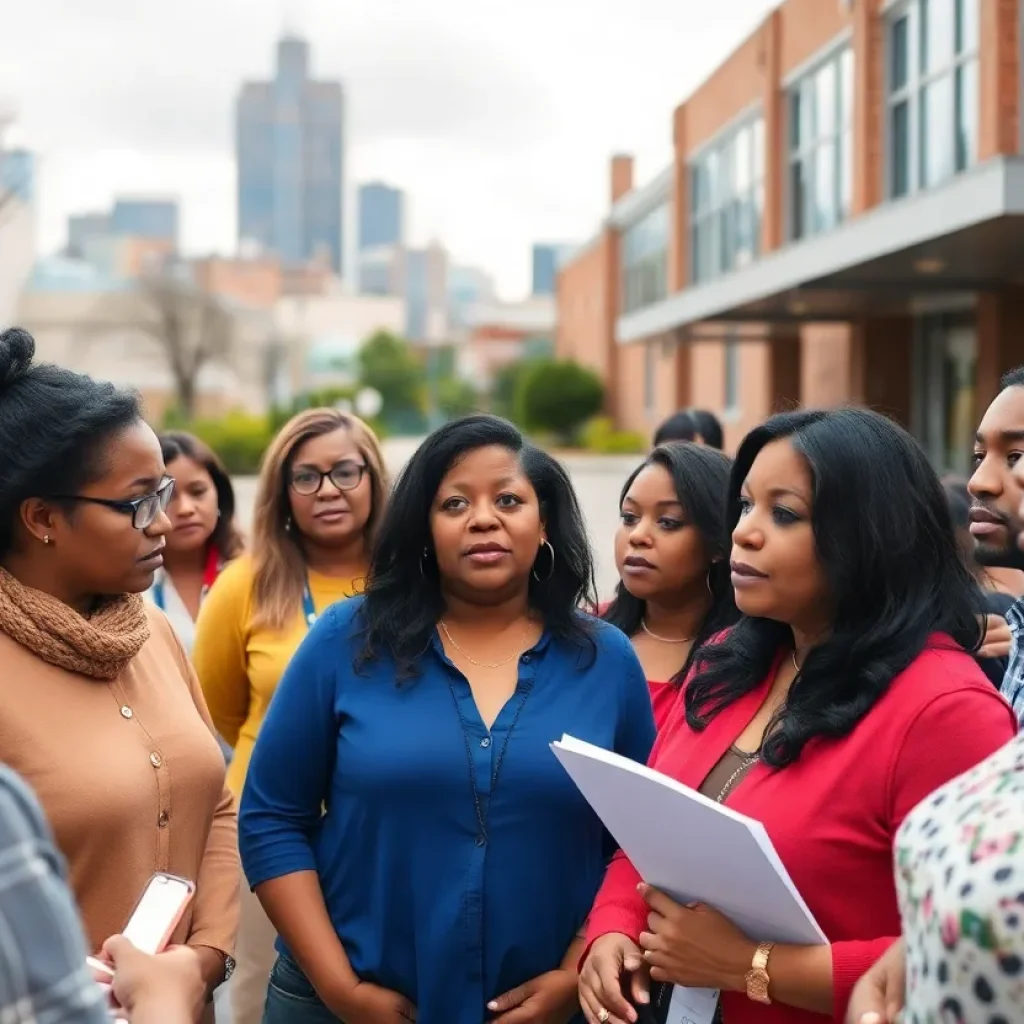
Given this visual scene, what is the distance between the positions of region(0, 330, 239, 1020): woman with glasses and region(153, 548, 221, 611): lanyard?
2.95m

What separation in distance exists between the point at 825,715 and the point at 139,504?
4.99 feet

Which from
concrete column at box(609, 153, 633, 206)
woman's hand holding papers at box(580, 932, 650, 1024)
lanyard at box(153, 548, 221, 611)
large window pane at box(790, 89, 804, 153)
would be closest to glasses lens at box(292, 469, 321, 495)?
lanyard at box(153, 548, 221, 611)

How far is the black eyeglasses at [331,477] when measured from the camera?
5457 millimetres

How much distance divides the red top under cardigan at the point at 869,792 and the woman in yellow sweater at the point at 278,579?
8.77 ft

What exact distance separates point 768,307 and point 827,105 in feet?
10.4

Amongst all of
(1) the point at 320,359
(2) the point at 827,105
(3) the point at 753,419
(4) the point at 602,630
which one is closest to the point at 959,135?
(2) the point at 827,105

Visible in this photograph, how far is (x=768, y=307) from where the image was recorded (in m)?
23.5

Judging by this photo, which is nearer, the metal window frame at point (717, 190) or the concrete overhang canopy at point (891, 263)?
the concrete overhang canopy at point (891, 263)

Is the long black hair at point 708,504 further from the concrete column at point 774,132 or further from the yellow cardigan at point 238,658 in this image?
the concrete column at point 774,132

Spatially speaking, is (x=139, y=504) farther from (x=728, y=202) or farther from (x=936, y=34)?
(x=728, y=202)

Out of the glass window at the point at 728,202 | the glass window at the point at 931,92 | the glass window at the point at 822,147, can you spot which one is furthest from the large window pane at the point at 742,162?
the glass window at the point at 931,92

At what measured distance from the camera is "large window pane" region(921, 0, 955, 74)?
17.6 m

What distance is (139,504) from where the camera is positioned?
3.29m

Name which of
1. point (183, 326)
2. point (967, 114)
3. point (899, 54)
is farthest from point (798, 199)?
point (183, 326)
